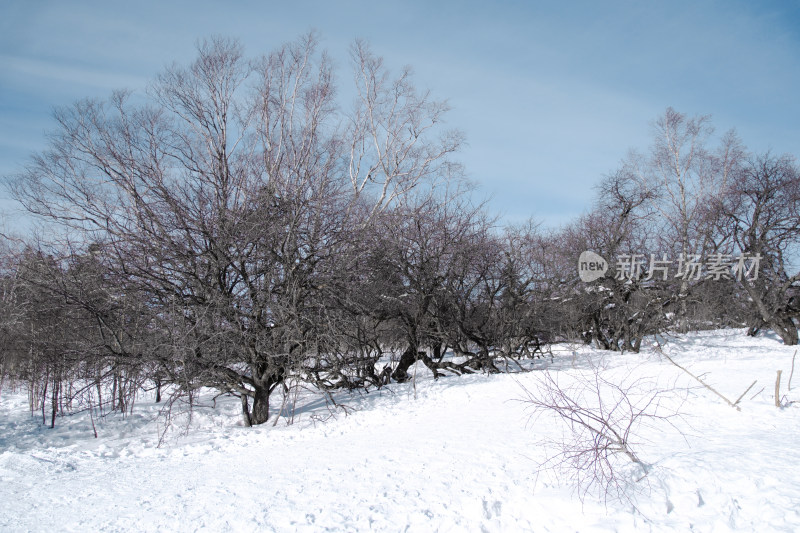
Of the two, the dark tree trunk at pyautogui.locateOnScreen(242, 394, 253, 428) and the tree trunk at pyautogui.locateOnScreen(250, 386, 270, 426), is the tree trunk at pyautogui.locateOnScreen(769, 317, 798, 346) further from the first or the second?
the dark tree trunk at pyautogui.locateOnScreen(242, 394, 253, 428)

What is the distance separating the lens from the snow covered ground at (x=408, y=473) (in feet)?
12.7

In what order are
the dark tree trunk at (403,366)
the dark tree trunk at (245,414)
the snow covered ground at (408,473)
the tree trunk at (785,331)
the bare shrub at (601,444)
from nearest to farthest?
the snow covered ground at (408,473), the bare shrub at (601,444), the dark tree trunk at (245,414), the dark tree trunk at (403,366), the tree trunk at (785,331)

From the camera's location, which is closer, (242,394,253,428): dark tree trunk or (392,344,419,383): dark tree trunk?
(242,394,253,428): dark tree trunk

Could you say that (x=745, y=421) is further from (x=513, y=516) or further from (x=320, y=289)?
(x=320, y=289)

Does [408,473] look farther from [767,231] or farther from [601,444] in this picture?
[767,231]

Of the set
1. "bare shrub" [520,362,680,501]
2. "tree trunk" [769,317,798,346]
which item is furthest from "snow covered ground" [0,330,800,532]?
"tree trunk" [769,317,798,346]

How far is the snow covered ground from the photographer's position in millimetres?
3879

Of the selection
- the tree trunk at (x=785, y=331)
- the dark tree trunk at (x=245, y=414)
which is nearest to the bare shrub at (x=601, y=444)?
the dark tree trunk at (x=245, y=414)

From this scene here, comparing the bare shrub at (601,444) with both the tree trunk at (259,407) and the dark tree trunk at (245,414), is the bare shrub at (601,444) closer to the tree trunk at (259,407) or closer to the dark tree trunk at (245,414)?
the tree trunk at (259,407)

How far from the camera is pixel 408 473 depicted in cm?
530

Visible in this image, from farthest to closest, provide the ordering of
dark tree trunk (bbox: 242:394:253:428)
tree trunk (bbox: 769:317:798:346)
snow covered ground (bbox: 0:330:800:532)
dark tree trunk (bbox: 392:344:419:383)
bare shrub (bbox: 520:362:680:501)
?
1. tree trunk (bbox: 769:317:798:346)
2. dark tree trunk (bbox: 392:344:419:383)
3. dark tree trunk (bbox: 242:394:253:428)
4. bare shrub (bbox: 520:362:680:501)
5. snow covered ground (bbox: 0:330:800:532)

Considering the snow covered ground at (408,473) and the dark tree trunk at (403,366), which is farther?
the dark tree trunk at (403,366)

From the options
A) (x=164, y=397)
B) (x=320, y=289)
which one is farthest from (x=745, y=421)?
(x=164, y=397)

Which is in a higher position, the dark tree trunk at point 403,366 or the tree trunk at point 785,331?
the tree trunk at point 785,331
